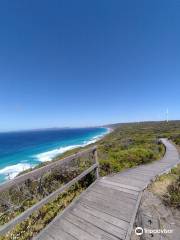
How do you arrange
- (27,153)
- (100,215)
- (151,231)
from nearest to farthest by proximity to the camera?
(151,231), (100,215), (27,153)

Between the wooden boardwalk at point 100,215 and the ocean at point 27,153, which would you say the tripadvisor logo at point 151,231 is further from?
the ocean at point 27,153

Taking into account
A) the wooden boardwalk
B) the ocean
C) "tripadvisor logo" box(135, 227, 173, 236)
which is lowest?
the ocean

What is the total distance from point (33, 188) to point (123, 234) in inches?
94.2

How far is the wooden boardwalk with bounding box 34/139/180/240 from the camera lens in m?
3.12

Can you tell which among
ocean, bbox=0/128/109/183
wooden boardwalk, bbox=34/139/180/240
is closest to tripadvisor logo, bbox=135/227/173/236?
wooden boardwalk, bbox=34/139/180/240

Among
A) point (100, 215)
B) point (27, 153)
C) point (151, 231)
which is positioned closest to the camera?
point (151, 231)

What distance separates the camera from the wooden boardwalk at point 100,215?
3.12 metres

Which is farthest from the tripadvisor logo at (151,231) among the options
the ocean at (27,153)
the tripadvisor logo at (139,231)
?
the ocean at (27,153)

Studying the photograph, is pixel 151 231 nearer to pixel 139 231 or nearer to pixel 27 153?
pixel 139 231

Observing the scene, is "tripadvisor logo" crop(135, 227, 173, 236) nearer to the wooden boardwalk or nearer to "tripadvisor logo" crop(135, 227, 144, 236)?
"tripadvisor logo" crop(135, 227, 144, 236)

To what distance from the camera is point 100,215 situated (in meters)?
3.71

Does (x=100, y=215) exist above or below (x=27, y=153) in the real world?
above

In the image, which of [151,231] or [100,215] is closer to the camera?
[151,231]

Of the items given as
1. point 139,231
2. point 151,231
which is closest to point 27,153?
point 139,231
